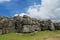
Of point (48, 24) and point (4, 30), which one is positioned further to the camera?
point (48, 24)

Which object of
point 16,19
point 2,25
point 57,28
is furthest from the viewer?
point 57,28

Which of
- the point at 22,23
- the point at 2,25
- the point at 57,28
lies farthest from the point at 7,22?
the point at 57,28

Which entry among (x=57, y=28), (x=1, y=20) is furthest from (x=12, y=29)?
(x=57, y=28)

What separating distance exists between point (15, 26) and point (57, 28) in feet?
74.0

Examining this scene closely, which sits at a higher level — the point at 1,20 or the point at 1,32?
the point at 1,20

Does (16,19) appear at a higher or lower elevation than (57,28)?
higher

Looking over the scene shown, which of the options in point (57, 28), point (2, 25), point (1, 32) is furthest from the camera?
point (57, 28)

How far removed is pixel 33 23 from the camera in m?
60.4

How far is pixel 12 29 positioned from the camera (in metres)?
59.5

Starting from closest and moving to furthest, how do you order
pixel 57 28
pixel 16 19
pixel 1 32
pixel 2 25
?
1. pixel 1 32
2. pixel 2 25
3. pixel 16 19
4. pixel 57 28

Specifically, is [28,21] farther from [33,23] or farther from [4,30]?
[4,30]

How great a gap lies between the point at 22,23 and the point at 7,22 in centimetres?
656

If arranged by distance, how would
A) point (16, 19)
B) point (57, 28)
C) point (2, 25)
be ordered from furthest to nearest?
point (57, 28) → point (16, 19) → point (2, 25)

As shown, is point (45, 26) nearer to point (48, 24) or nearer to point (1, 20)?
point (48, 24)
